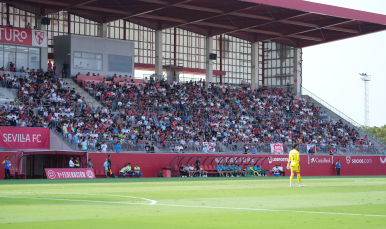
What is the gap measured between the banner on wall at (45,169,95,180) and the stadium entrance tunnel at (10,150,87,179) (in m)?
0.89

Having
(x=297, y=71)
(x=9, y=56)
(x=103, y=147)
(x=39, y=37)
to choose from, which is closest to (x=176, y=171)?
(x=103, y=147)

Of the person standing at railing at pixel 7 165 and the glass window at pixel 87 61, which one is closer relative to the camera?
the person standing at railing at pixel 7 165

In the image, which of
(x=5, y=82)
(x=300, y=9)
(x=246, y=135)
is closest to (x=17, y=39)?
(x=5, y=82)

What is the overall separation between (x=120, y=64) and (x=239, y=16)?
13279 mm

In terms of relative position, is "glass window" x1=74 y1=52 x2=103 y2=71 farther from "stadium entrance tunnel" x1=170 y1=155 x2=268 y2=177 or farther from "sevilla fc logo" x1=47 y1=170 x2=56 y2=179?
"sevilla fc logo" x1=47 y1=170 x2=56 y2=179

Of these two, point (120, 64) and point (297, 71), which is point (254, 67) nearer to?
point (297, 71)

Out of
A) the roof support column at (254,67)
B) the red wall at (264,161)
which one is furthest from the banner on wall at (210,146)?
the roof support column at (254,67)

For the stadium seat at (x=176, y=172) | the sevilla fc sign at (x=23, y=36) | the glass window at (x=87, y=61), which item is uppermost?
the sevilla fc sign at (x=23, y=36)

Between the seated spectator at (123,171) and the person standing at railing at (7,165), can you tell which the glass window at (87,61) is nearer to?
the seated spectator at (123,171)

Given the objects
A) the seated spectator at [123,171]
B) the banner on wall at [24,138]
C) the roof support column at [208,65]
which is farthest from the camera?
the roof support column at [208,65]

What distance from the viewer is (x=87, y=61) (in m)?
53.4

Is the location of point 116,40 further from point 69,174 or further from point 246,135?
point 69,174

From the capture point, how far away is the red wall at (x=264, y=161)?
1549 inches

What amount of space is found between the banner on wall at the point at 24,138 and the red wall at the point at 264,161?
11.0 ft
